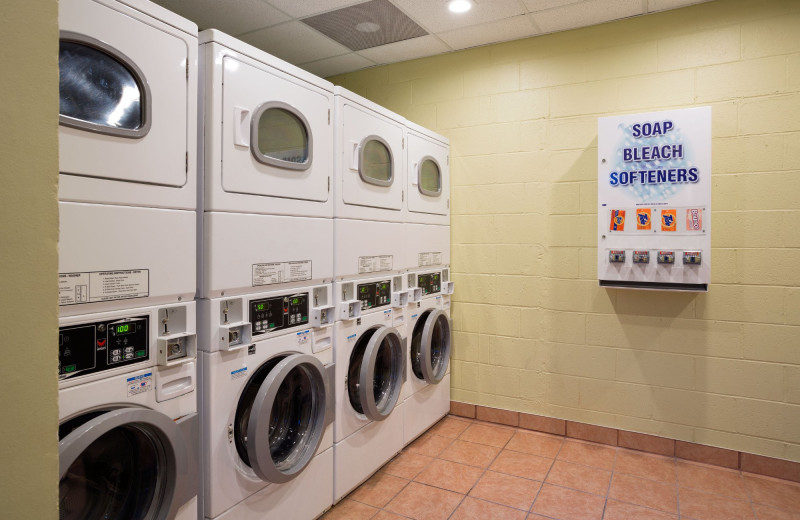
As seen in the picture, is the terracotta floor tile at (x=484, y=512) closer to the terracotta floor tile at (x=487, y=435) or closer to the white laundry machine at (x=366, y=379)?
the white laundry machine at (x=366, y=379)

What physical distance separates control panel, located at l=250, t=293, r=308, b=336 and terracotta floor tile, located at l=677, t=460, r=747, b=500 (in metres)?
2.47

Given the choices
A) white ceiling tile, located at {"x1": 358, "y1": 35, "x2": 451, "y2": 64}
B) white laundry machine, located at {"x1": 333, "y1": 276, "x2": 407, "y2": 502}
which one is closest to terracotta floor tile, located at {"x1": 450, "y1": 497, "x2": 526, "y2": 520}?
white laundry machine, located at {"x1": 333, "y1": 276, "x2": 407, "y2": 502}

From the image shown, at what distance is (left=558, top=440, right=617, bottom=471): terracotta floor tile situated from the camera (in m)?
3.13

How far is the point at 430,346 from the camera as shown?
138 inches

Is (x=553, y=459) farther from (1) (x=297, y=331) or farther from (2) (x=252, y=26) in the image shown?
(2) (x=252, y=26)

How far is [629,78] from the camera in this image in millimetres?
3289

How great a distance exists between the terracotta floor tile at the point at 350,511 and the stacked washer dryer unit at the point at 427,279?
691 millimetres

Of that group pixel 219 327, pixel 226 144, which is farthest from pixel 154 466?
pixel 226 144

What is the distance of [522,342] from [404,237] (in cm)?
129

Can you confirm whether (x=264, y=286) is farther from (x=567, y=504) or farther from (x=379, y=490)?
(x=567, y=504)

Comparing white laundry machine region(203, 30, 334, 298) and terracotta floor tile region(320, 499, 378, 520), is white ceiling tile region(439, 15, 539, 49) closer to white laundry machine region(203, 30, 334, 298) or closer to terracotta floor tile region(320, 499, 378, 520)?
white laundry machine region(203, 30, 334, 298)

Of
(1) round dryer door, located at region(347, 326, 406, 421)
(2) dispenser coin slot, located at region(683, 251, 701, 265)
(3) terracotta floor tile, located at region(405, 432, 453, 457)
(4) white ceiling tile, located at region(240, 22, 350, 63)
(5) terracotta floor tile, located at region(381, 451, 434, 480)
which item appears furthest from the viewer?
(4) white ceiling tile, located at region(240, 22, 350, 63)

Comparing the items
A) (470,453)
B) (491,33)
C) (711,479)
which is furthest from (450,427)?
(491,33)

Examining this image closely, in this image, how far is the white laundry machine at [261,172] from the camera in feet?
6.09
